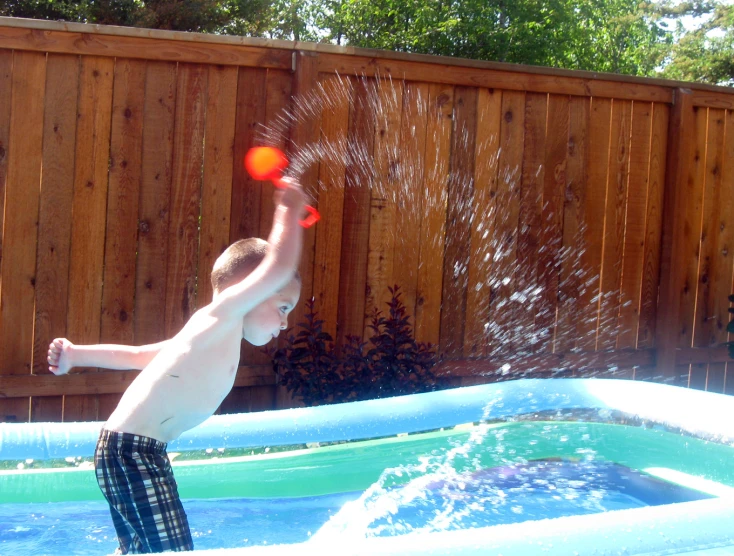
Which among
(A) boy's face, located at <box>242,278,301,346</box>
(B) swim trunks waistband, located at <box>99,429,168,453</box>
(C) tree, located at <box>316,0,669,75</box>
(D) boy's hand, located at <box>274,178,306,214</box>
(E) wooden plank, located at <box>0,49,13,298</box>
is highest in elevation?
(C) tree, located at <box>316,0,669,75</box>

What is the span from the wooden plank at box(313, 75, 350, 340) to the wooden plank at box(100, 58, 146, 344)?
0.87m

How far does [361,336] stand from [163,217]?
1138mm

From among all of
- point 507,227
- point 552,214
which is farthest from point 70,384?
point 552,214

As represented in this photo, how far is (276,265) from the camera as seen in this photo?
211 cm

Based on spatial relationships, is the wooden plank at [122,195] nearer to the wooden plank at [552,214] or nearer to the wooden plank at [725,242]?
the wooden plank at [552,214]

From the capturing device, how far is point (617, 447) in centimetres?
376

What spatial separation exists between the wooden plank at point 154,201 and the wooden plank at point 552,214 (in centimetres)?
203

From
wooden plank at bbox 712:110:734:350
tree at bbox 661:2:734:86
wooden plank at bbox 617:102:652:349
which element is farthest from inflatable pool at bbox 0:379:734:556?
tree at bbox 661:2:734:86

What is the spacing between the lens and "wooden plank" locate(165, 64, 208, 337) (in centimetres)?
400

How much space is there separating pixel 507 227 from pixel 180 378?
2.77 m

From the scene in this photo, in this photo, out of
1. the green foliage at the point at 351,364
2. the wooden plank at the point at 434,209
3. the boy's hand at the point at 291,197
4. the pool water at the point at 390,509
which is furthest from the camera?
the wooden plank at the point at 434,209

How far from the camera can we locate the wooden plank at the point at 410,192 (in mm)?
4371

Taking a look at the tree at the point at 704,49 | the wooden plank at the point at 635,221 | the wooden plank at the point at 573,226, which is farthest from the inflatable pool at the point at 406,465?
the tree at the point at 704,49

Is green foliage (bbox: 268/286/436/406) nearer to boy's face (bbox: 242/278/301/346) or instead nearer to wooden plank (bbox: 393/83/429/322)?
wooden plank (bbox: 393/83/429/322)
